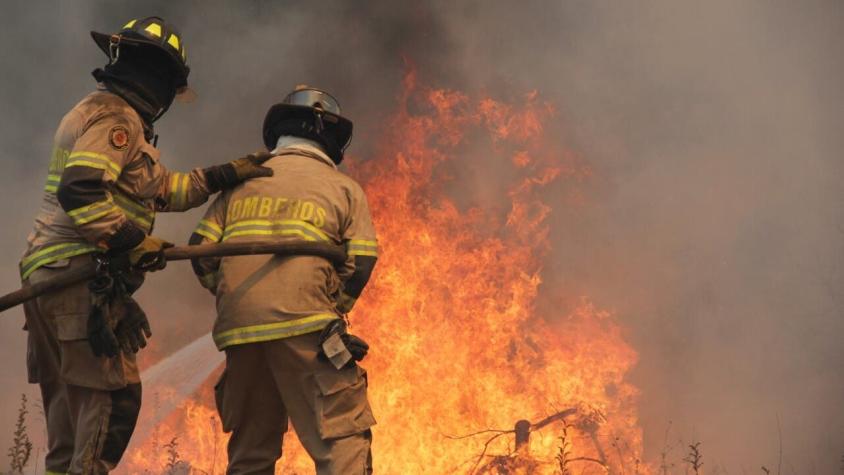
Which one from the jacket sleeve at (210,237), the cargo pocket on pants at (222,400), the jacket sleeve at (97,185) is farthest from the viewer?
the jacket sleeve at (210,237)

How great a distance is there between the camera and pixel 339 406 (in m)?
3.87

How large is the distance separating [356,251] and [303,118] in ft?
2.95

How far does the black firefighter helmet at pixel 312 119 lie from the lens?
4.57 m

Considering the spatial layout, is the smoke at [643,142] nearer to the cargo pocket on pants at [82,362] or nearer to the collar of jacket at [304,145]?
the collar of jacket at [304,145]

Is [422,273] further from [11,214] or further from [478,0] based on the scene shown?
[11,214]

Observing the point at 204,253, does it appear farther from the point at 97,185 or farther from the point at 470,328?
the point at 470,328

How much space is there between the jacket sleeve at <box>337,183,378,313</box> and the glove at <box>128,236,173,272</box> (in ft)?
3.07

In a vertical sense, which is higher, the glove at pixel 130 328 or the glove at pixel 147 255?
the glove at pixel 147 255

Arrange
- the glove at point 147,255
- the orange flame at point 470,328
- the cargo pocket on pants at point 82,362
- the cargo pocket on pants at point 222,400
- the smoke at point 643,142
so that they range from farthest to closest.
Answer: the smoke at point 643,142
the orange flame at point 470,328
the cargo pocket on pants at point 222,400
the glove at point 147,255
the cargo pocket on pants at point 82,362

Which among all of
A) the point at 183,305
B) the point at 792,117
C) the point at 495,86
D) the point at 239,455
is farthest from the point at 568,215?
the point at 239,455

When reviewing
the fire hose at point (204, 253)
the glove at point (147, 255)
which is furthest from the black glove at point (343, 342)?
the glove at point (147, 255)

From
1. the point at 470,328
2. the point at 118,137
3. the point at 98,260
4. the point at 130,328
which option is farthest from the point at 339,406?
the point at 470,328

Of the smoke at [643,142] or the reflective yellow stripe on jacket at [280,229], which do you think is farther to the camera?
the smoke at [643,142]

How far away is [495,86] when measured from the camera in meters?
10.5
